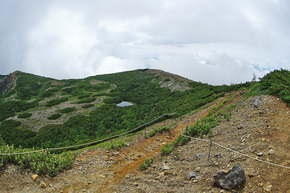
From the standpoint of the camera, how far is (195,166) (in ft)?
31.8

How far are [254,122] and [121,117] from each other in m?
32.5

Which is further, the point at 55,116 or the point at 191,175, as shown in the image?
the point at 55,116

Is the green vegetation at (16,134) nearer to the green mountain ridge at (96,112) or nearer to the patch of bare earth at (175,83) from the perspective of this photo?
the green mountain ridge at (96,112)

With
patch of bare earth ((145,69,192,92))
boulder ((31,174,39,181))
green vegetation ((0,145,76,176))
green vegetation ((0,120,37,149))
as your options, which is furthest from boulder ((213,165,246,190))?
patch of bare earth ((145,69,192,92))

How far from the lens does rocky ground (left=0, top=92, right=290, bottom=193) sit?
25.4 ft

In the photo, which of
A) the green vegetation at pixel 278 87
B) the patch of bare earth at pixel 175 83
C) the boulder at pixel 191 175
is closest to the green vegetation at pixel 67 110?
the patch of bare earth at pixel 175 83

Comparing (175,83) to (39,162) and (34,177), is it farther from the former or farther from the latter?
(34,177)

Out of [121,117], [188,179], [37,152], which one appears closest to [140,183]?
[188,179]

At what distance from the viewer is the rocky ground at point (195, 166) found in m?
7.74

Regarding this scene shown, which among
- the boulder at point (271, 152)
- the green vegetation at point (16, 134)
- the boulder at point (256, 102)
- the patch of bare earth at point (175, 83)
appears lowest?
the green vegetation at point (16, 134)

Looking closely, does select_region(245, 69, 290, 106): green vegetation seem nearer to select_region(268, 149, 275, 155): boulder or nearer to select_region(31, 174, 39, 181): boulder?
select_region(268, 149, 275, 155): boulder

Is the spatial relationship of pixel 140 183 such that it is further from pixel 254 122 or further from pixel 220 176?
pixel 254 122

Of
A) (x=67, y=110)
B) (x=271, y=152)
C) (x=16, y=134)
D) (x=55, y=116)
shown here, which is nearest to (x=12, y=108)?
(x=67, y=110)

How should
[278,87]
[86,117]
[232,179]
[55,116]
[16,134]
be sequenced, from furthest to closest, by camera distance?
[55,116] < [86,117] < [16,134] < [278,87] < [232,179]
